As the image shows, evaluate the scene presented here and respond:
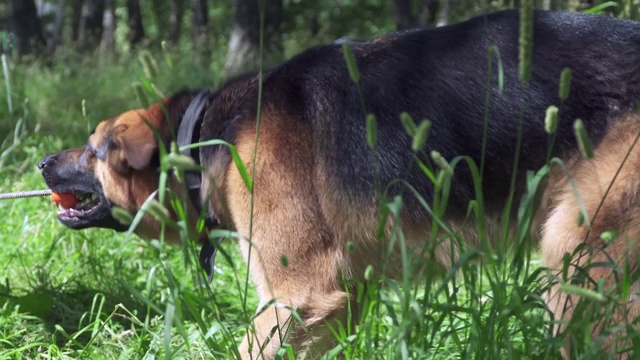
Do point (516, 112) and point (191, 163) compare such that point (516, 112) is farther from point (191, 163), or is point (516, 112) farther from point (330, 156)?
point (191, 163)

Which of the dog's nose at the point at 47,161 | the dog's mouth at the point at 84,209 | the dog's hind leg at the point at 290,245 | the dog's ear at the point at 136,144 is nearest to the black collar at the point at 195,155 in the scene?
the dog's ear at the point at 136,144

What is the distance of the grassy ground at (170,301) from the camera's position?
2.37 meters

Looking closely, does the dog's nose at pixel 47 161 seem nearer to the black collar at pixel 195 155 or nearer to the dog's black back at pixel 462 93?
the black collar at pixel 195 155

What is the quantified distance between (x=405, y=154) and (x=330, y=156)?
0.28 m

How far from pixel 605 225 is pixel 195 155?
1645 mm

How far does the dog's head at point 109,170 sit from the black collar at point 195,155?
0.46 feet

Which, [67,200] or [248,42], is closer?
[67,200]

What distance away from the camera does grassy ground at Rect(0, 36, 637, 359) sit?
7.76ft

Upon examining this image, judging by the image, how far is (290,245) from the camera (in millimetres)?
3027

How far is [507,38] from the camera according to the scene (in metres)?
3.10

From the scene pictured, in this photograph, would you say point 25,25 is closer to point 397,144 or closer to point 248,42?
point 248,42

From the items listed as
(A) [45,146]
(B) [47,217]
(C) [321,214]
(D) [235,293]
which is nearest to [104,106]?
(A) [45,146]

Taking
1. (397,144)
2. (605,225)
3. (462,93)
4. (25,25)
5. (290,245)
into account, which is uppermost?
(462,93)

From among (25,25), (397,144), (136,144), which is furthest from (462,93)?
(25,25)
